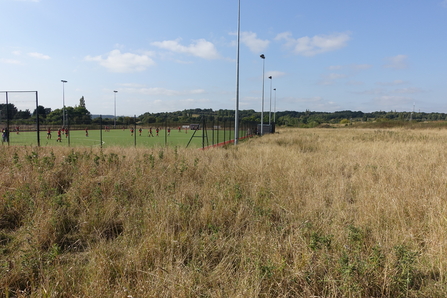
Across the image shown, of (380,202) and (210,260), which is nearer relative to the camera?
(210,260)

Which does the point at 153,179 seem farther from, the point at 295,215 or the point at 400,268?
the point at 400,268

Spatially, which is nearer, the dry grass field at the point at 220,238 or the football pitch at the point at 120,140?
the dry grass field at the point at 220,238

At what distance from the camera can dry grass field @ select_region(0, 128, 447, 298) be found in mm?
2719

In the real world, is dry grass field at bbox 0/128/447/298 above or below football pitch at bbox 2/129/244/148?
below

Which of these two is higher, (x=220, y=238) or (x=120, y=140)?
(x=120, y=140)

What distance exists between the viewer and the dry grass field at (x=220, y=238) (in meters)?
2.72

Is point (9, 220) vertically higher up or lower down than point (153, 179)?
lower down

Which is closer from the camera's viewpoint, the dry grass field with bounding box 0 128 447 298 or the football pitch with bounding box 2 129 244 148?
the dry grass field with bounding box 0 128 447 298

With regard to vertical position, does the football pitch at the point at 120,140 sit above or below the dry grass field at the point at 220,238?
above

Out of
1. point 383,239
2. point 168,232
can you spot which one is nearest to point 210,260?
point 168,232

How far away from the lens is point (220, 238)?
143 inches

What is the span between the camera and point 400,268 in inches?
114

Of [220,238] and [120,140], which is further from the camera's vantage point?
[120,140]

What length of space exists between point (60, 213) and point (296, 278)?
3993 millimetres
